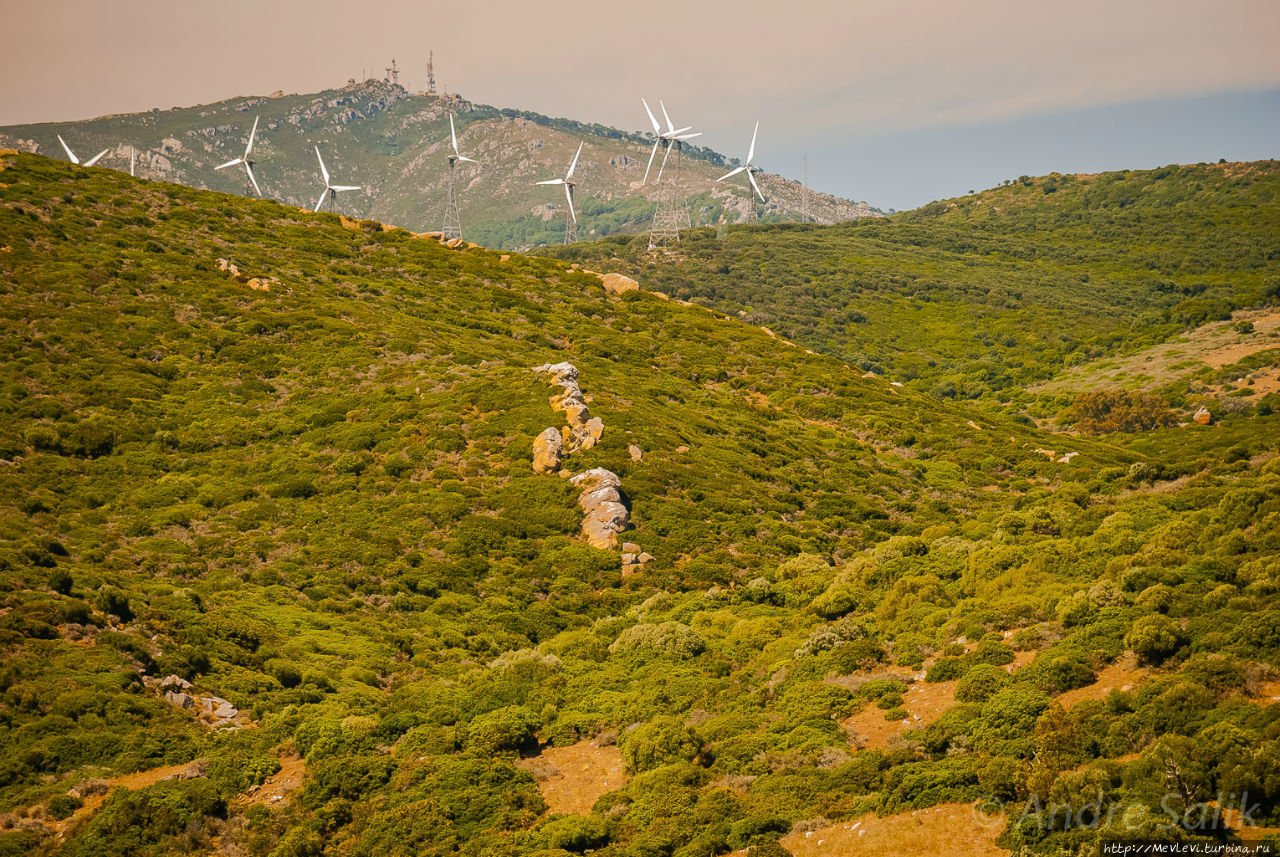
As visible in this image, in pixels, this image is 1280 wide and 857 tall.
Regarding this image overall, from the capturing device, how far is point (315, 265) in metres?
74.3

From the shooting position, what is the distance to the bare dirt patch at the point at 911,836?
14.7 m

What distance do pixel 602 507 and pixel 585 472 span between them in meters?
3.32

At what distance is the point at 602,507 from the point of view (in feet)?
135

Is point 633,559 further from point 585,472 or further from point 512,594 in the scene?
point 585,472

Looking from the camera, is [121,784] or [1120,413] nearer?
[121,784]

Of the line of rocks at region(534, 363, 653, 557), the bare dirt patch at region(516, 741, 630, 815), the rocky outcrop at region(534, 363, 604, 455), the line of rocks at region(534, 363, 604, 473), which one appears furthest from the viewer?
the rocky outcrop at region(534, 363, 604, 455)

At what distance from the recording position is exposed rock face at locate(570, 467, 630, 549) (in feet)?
132

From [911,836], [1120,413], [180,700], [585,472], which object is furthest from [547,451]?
[1120,413]

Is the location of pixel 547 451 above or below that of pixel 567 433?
below

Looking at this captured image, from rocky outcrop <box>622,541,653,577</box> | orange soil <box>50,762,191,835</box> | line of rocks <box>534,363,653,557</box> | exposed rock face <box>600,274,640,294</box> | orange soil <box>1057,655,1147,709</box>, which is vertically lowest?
orange soil <box>50,762,191,835</box>

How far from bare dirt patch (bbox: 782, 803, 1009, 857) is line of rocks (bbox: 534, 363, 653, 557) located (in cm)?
2262

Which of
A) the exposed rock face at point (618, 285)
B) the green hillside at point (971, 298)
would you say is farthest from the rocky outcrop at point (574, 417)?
the green hillside at point (971, 298)

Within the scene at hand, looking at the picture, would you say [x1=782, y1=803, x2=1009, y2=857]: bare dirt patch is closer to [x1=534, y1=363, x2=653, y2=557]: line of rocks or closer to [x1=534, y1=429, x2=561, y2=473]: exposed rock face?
[x1=534, y1=363, x2=653, y2=557]: line of rocks

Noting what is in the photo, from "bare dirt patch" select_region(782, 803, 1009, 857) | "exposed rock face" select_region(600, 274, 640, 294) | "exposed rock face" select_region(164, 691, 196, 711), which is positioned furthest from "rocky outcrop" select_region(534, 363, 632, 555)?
"exposed rock face" select_region(600, 274, 640, 294)
